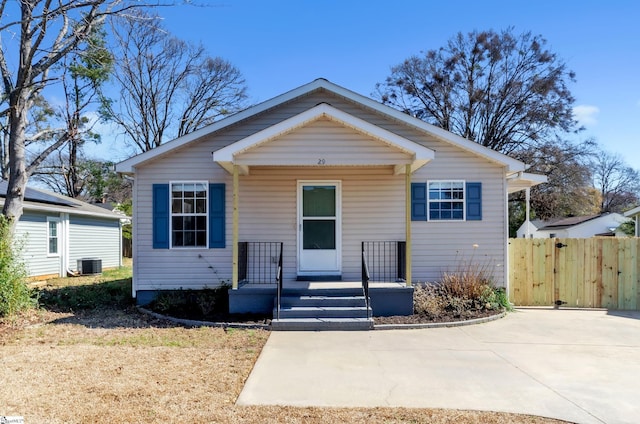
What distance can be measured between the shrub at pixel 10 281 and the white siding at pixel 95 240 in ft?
30.5

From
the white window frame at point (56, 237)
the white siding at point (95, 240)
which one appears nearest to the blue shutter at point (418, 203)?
the white window frame at point (56, 237)

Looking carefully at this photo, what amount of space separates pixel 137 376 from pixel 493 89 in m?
26.5

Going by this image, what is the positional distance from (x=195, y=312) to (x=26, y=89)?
7.44 metres

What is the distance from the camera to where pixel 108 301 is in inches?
376

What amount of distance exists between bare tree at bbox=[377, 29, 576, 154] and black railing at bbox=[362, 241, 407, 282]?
18.3 metres

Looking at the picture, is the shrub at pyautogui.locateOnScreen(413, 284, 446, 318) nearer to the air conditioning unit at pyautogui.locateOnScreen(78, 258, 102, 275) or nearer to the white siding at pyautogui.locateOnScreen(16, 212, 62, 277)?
the white siding at pyautogui.locateOnScreen(16, 212, 62, 277)

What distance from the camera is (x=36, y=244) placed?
47.2 ft

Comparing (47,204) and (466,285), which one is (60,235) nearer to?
(47,204)

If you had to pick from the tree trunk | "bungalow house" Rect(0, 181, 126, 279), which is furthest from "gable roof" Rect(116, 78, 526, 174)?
"bungalow house" Rect(0, 181, 126, 279)

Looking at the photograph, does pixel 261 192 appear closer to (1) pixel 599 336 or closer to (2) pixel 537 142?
(1) pixel 599 336

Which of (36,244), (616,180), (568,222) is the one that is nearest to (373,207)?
(36,244)

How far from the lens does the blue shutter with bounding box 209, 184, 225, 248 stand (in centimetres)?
929

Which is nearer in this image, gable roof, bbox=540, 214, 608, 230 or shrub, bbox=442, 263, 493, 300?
shrub, bbox=442, 263, 493, 300

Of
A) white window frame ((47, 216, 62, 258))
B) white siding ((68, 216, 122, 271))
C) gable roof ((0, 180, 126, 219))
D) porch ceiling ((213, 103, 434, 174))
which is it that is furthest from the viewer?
white siding ((68, 216, 122, 271))
